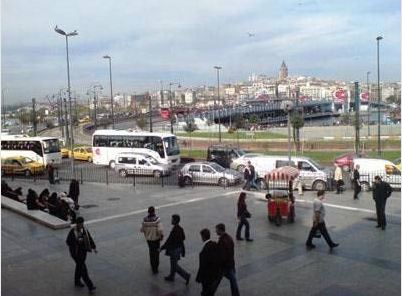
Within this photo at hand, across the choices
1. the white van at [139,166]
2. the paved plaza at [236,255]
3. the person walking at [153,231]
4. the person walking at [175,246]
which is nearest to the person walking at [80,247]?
the paved plaza at [236,255]

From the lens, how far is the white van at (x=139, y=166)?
101ft

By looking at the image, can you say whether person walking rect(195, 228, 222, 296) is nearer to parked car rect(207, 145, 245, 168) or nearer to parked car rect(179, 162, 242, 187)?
parked car rect(179, 162, 242, 187)

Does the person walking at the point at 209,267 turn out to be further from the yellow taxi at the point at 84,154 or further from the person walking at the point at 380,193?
the yellow taxi at the point at 84,154

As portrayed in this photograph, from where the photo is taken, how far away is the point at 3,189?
20.8 meters

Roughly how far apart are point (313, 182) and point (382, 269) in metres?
12.5

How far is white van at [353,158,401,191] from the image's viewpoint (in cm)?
2217

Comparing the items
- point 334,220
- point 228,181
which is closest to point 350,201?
point 334,220

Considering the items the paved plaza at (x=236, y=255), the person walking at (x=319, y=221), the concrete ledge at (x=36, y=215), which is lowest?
the paved plaza at (x=236, y=255)

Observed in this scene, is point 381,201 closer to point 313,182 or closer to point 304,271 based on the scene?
point 304,271

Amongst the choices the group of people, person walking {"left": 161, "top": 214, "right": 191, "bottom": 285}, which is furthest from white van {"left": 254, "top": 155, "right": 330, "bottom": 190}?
the group of people

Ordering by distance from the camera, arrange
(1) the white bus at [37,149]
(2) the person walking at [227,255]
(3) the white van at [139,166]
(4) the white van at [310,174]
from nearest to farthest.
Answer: (2) the person walking at [227,255]
(4) the white van at [310,174]
(3) the white van at [139,166]
(1) the white bus at [37,149]

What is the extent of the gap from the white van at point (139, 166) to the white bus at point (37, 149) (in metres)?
7.80

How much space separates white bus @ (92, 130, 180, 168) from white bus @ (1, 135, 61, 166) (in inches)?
112

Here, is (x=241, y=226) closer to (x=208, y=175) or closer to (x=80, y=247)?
(x=80, y=247)
